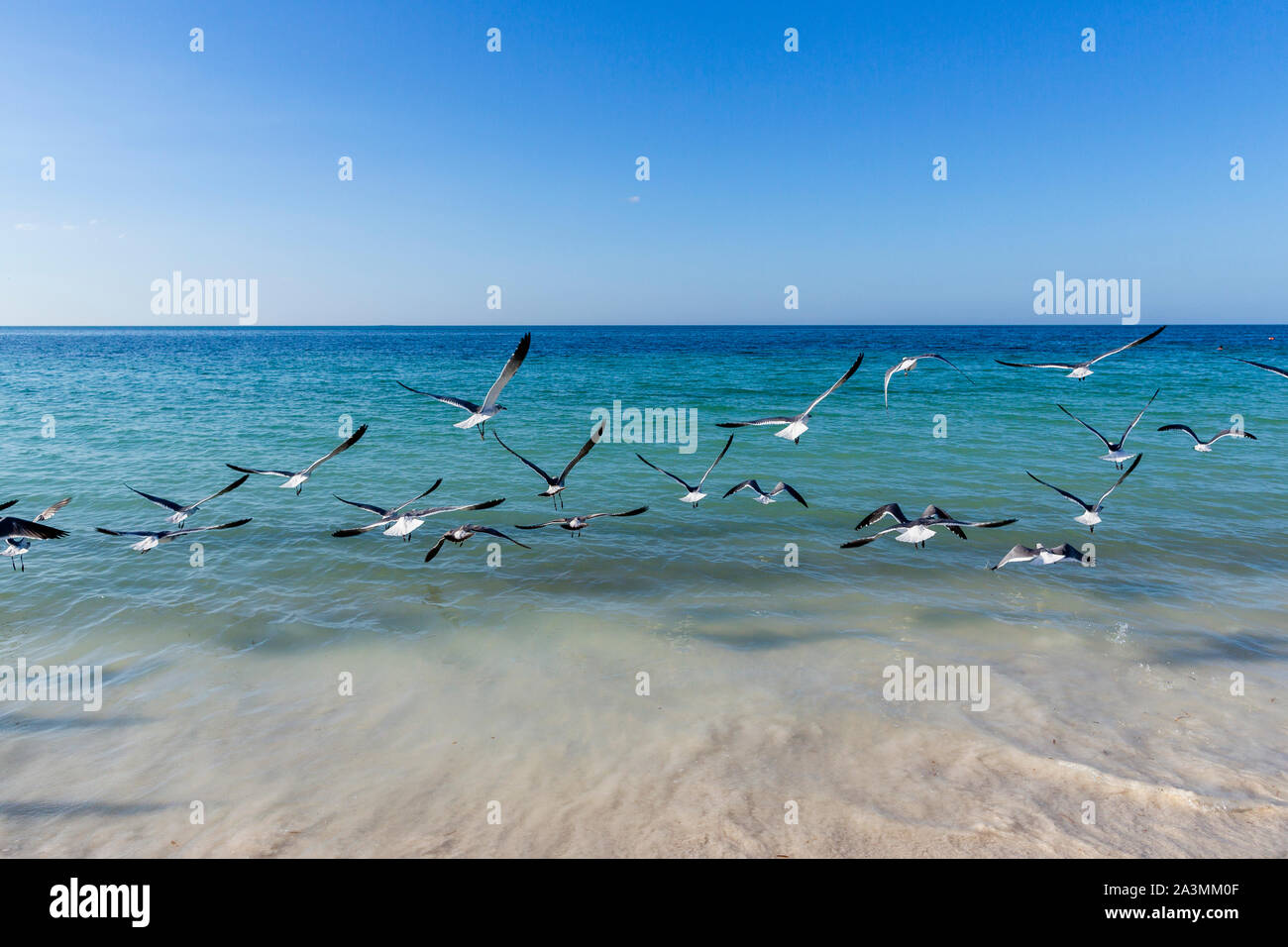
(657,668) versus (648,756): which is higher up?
(657,668)

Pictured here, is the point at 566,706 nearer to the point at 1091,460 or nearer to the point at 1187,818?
the point at 1187,818

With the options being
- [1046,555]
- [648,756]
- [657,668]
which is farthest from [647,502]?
[648,756]

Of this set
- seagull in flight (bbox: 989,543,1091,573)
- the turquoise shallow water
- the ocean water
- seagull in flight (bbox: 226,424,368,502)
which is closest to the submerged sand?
the ocean water

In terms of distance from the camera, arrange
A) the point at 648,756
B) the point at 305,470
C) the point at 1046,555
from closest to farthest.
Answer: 1. the point at 648,756
2. the point at 1046,555
3. the point at 305,470

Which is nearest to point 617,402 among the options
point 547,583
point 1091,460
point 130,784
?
point 1091,460

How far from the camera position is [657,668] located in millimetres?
7887

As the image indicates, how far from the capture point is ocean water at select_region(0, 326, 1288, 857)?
17.5 ft

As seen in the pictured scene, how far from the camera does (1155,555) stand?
11.0 meters

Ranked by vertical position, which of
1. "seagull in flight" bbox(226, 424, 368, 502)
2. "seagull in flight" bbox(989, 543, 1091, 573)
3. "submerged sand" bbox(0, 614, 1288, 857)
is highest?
"seagull in flight" bbox(226, 424, 368, 502)

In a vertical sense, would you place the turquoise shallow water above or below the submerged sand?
above

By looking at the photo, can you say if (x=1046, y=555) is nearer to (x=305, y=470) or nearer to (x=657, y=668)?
(x=657, y=668)

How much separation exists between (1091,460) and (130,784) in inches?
821

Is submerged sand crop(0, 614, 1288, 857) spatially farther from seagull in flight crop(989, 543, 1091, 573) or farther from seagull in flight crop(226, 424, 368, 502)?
seagull in flight crop(226, 424, 368, 502)

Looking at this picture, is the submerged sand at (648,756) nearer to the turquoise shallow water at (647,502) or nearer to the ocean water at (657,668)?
the ocean water at (657,668)
